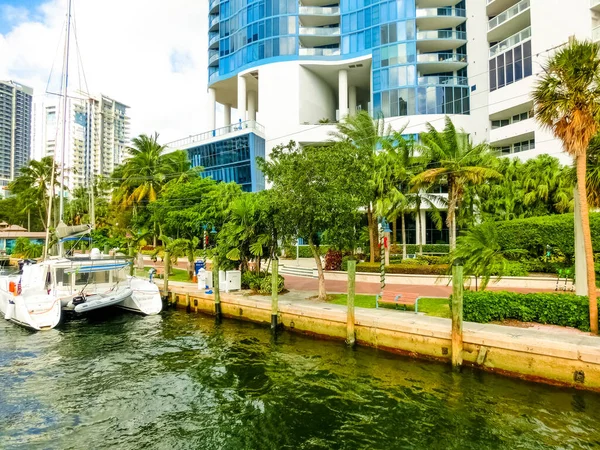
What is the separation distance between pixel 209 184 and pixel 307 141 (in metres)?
19.5

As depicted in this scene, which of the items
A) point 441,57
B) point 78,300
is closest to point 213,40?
point 441,57

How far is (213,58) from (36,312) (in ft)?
161

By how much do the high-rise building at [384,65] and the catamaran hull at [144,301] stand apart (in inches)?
1142

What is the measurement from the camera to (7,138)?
438 feet

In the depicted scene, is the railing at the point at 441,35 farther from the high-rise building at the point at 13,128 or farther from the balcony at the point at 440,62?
the high-rise building at the point at 13,128

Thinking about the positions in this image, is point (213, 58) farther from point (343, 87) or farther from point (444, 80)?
point (444, 80)

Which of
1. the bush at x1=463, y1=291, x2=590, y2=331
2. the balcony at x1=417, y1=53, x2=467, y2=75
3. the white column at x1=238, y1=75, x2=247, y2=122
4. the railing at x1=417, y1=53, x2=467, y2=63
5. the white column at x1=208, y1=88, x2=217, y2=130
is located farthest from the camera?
the white column at x1=208, y1=88, x2=217, y2=130

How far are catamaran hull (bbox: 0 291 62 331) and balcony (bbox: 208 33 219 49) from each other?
48.9 m

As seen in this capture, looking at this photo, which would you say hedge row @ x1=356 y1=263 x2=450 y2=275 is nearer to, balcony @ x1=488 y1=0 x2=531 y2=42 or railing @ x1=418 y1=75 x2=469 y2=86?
railing @ x1=418 y1=75 x2=469 y2=86

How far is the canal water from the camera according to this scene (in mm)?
8500

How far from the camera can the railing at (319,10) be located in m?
50.6

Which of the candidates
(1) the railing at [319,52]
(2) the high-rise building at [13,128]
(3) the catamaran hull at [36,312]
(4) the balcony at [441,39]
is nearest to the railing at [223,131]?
(1) the railing at [319,52]

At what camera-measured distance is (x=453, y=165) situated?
23906mm

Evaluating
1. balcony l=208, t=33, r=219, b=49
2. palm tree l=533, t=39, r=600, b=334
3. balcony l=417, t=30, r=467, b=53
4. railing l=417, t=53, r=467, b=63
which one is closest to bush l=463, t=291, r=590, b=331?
palm tree l=533, t=39, r=600, b=334
